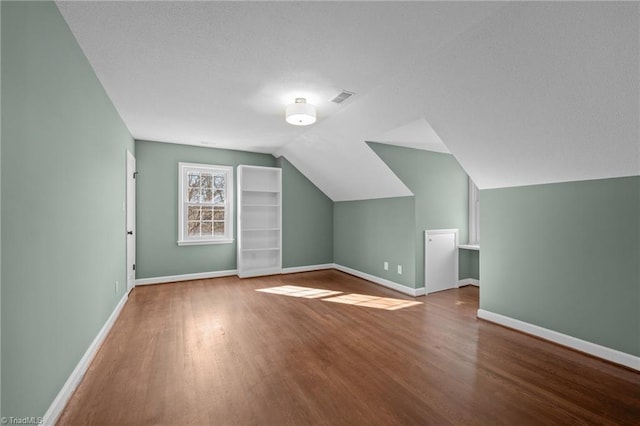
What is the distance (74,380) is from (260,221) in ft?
12.5

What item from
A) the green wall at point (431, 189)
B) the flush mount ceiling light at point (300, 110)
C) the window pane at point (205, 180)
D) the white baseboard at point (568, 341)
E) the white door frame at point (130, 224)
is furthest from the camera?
the window pane at point (205, 180)

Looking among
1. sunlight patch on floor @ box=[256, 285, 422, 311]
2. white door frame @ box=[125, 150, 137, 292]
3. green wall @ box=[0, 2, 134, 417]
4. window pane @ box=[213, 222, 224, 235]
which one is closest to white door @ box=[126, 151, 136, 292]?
white door frame @ box=[125, 150, 137, 292]

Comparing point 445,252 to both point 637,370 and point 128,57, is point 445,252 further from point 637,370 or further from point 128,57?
point 128,57

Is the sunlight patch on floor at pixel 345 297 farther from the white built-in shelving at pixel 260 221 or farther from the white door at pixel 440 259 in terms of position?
the white built-in shelving at pixel 260 221

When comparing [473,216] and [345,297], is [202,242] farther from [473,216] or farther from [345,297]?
[473,216]

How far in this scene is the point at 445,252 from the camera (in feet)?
14.7

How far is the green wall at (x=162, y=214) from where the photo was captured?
472 centimetres

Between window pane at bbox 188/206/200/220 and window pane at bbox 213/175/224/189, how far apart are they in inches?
21.5

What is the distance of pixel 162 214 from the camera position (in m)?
4.87

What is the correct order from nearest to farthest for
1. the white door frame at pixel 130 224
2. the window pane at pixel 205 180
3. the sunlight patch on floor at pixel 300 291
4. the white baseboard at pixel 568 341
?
the white baseboard at pixel 568 341, the white door frame at pixel 130 224, the sunlight patch on floor at pixel 300 291, the window pane at pixel 205 180

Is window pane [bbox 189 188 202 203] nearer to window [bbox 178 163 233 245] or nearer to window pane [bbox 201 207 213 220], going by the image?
window [bbox 178 163 233 245]

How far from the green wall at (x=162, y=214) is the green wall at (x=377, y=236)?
2.57 m

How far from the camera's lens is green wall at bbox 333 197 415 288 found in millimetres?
4301

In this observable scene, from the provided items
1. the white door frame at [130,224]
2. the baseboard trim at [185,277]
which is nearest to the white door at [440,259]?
the baseboard trim at [185,277]
